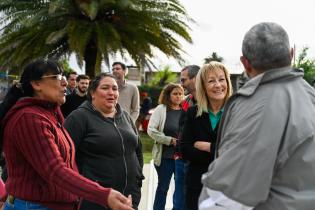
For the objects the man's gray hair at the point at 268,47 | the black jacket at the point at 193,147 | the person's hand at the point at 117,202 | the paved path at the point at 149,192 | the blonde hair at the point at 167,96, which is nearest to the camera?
the man's gray hair at the point at 268,47

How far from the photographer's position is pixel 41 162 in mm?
2461

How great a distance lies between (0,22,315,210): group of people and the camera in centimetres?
190

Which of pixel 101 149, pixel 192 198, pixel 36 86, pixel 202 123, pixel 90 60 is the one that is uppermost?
pixel 90 60

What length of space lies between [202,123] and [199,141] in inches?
5.4

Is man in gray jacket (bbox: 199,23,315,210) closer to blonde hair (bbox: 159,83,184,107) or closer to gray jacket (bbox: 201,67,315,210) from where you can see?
gray jacket (bbox: 201,67,315,210)

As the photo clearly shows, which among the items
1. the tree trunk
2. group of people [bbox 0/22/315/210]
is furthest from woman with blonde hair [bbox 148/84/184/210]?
the tree trunk

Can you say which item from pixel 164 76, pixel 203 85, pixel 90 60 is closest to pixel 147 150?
pixel 90 60

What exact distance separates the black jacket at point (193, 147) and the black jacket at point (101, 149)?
16.9 inches

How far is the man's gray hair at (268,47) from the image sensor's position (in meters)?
2.03

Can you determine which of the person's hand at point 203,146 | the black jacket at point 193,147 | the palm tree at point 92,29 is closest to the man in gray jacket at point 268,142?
the person's hand at point 203,146

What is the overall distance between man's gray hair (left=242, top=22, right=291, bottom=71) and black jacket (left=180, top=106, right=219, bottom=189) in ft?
5.30

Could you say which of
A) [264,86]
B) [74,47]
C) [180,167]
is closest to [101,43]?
[74,47]

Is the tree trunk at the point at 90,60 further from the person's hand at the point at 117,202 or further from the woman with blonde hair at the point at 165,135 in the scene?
the person's hand at the point at 117,202

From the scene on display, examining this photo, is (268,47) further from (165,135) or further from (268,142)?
(165,135)
